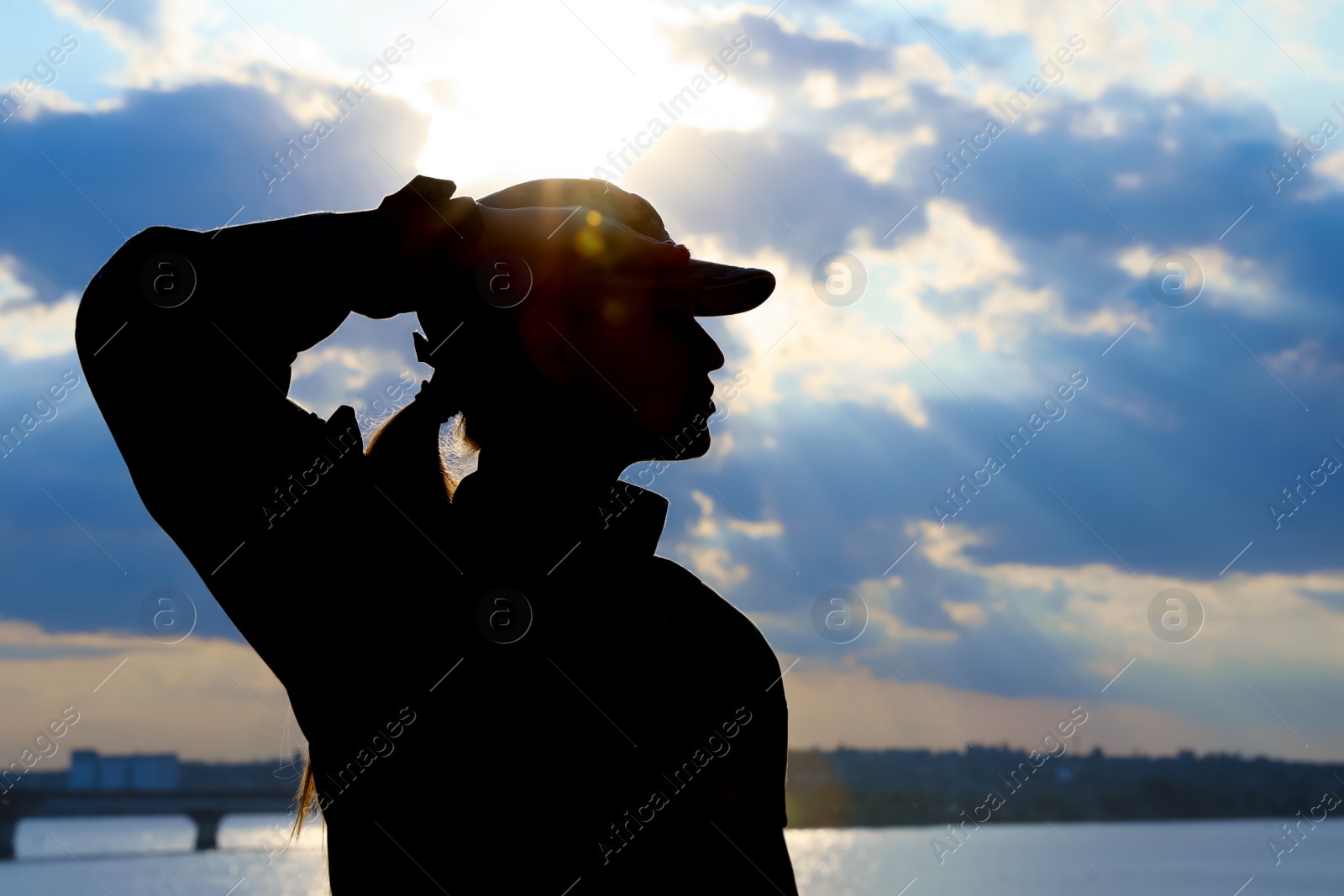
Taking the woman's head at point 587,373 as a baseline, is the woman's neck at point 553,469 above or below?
below

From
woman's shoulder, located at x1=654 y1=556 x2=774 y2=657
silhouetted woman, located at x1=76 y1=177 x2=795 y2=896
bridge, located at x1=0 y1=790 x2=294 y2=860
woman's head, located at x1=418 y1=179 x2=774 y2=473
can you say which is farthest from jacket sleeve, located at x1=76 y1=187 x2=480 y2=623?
bridge, located at x1=0 y1=790 x2=294 y2=860

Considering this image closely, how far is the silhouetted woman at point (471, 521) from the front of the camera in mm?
1647

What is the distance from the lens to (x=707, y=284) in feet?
6.53

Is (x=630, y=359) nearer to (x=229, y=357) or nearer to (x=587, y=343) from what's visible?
(x=587, y=343)

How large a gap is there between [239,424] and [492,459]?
1.69 feet

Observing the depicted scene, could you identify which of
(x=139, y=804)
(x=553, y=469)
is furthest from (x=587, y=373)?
(x=139, y=804)

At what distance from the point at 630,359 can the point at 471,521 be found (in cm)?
41

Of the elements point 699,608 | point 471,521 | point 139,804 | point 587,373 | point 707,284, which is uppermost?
point 707,284

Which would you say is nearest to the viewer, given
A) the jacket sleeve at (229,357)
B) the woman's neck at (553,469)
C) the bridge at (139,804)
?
the jacket sleeve at (229,357)

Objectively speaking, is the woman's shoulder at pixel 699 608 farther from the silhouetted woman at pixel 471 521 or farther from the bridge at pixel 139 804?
the bridge at pixel 139 804

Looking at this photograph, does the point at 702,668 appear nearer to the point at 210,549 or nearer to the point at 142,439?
the point at 210,549

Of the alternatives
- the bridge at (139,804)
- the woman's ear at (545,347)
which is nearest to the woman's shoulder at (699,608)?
the woman's ear at (545,347)

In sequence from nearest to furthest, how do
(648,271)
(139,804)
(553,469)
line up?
(648,271)
(553,469)
(139,804)

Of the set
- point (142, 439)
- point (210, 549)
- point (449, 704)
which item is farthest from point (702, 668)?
point (142, 439)
